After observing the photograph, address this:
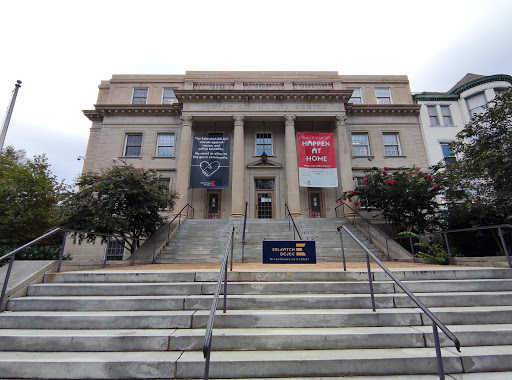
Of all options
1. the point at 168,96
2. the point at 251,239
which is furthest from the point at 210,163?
the point at 168,96

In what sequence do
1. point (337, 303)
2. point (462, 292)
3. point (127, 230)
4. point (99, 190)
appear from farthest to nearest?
point (127, 230) < point (99, 190) < point (462, 292) < point (337, 303)

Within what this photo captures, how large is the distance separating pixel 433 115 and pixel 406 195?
1273cm

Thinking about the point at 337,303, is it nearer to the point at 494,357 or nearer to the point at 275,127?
the point at 494,357

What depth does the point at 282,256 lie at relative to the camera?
5.64 meters

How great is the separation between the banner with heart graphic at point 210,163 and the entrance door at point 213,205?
246 centimetres

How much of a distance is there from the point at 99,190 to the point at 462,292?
12.0 meters

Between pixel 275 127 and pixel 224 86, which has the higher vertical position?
pixel 224 86

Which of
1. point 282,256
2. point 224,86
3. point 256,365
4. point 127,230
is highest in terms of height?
point 224,86

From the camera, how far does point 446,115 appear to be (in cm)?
2097

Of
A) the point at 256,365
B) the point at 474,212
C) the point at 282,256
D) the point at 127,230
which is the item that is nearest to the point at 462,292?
the point at 282,256

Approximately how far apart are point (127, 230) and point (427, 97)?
24.2 metres

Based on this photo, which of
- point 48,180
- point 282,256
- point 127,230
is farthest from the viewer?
point 48,180

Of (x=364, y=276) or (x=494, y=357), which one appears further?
(x=364, y=276)

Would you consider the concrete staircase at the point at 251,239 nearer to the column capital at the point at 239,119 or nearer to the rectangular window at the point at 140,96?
the column capital at the point at 239,119
